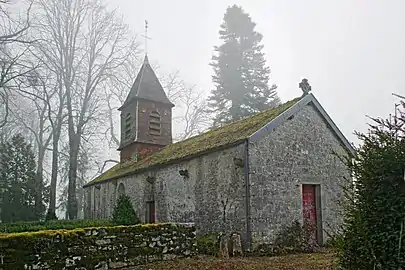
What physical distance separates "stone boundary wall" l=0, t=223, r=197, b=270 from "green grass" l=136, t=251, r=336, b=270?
0.43 meters

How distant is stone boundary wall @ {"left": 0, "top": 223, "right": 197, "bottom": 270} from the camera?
838 cm

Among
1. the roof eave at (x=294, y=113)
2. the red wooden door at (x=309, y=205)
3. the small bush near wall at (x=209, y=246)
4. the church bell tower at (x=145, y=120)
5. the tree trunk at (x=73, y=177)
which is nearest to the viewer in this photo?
the small bush near wall at (x=209, y=246)

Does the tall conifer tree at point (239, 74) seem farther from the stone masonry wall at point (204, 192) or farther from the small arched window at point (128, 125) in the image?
the stone masonry wall at point (204, 192)

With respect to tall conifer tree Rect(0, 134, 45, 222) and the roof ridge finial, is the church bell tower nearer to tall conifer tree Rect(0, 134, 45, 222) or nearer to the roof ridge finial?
tall conifer tree Rect(0, 134, 45, 222)

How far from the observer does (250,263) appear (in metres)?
10.4

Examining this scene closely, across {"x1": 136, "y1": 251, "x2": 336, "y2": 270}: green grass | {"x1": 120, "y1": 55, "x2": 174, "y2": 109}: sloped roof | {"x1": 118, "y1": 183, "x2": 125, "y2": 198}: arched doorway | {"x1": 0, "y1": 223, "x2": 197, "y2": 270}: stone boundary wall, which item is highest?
{"x1": 120, "y1": 55, "x2": 174, "y2": 109}: sloped roof

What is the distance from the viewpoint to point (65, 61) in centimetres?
2584

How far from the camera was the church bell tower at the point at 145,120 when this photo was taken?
23.6 m

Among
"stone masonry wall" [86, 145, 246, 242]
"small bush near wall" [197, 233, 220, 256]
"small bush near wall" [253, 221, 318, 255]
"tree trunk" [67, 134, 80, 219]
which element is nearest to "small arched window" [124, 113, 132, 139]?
"tree trunk" [67, 134, 80, 219]

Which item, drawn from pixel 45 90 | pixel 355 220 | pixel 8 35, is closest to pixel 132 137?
pixel 45 90

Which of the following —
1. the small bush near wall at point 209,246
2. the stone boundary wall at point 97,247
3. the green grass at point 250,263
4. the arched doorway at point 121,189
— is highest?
the arched doorway at point 121,189

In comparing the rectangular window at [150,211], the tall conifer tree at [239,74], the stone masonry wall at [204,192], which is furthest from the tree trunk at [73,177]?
the tall conifer tree at [239,74]

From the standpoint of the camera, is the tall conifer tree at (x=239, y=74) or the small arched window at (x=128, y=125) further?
the tall conifer tree at (x=239, y=74)

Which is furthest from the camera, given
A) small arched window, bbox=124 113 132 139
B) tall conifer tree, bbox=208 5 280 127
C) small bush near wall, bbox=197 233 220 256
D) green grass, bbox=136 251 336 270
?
tall conifer tree, bbox=208 5 280 127
